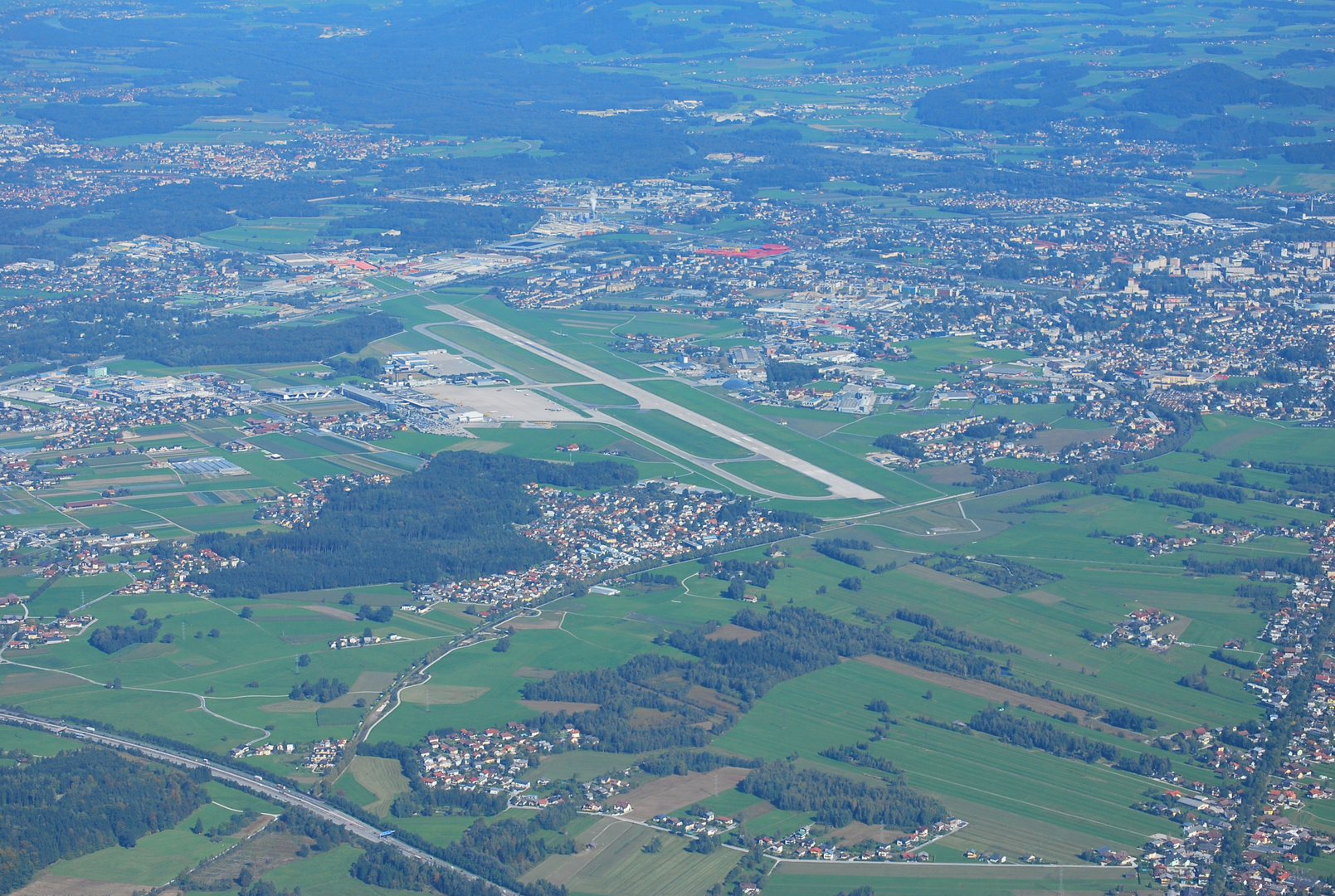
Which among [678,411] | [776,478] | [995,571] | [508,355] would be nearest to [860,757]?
[995,571]

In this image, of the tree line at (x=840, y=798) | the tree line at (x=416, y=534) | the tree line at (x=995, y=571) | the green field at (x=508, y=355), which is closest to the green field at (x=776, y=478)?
the tree line at (x=416, y=534)

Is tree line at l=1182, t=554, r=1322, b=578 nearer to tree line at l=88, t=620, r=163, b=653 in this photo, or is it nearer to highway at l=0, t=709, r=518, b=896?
highway at l=0, t=709, r=518, b=896

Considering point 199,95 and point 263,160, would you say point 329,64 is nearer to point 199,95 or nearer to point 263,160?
point 199,95

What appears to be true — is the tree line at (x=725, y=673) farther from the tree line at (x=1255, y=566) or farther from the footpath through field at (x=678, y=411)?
the footpath through field at (x=678, y=411)

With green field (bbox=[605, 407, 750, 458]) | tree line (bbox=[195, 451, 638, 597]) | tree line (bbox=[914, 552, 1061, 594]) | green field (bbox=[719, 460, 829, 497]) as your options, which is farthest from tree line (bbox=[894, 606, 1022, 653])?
green field (bbox=[605, 407, 750, 458])

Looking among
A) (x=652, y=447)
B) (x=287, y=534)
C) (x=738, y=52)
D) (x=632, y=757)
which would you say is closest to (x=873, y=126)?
(x=738, y=52)

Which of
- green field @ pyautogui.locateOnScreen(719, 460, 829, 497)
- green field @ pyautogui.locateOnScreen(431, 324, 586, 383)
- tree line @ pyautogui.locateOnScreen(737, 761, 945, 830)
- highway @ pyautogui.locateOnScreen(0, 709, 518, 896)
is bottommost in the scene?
tree line @ pyautogui.locateOnScreen(737, 761, 945, 830)

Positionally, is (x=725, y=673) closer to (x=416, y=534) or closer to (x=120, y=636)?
(x=416, y=534)
